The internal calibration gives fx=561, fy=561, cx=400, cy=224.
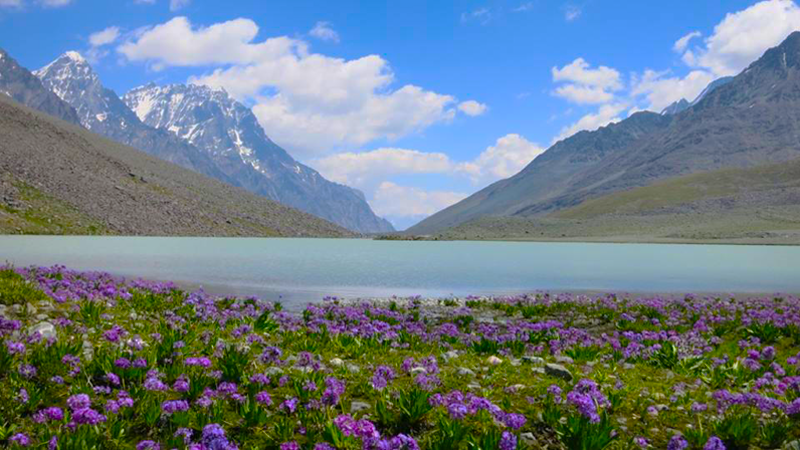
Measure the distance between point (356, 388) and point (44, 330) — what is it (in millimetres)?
6512

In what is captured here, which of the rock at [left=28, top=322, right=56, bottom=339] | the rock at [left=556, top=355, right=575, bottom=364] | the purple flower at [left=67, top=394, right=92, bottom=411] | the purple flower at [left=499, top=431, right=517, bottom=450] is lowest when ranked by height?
the rock at [left=556, top=355, right=575, bottom=364]

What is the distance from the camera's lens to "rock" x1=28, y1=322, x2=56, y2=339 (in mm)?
10383

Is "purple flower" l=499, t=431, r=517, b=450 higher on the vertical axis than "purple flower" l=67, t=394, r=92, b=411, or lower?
lower

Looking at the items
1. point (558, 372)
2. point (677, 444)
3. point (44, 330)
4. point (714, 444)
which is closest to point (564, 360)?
→ point (558, 372)

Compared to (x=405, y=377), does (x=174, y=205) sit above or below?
above

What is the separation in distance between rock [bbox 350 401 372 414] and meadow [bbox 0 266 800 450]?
0.10 ft

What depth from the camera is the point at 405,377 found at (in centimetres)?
959

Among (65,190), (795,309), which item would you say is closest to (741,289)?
(795,309)

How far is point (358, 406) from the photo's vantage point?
7992 mm

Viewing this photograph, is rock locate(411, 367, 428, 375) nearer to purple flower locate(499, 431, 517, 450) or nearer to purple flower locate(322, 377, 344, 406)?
purple flower locate(322, 377, 344, 406)

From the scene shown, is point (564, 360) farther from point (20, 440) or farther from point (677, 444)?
point (20, 440)

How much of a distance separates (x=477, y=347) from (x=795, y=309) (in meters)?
15.5

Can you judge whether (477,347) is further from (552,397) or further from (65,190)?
(65,190)

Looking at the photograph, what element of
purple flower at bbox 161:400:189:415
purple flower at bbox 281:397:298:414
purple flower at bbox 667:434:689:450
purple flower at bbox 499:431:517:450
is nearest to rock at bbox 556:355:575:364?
purple flower at bbox 667:434:689:450
